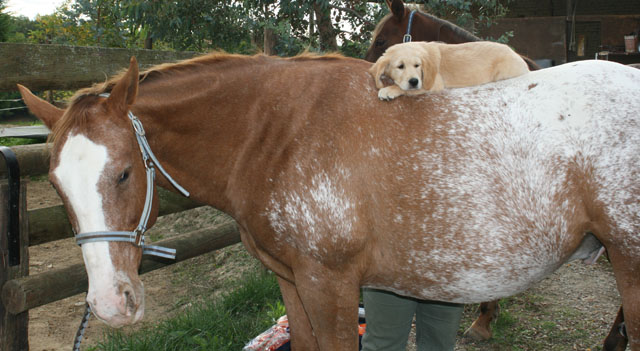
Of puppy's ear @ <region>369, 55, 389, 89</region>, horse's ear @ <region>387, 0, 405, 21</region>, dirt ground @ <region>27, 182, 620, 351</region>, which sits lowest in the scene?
dirt ground @ <region>27, 182, 620, 351</region>

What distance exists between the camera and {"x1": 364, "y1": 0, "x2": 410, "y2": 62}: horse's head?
377 cm

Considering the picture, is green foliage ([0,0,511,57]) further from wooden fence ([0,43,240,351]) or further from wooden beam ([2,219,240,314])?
wooden beam ([2,219,240,314])

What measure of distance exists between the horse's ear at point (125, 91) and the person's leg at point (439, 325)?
76.8 inches

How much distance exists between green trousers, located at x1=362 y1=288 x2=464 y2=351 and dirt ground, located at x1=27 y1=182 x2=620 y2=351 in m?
1.25

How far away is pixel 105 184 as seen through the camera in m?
1.81

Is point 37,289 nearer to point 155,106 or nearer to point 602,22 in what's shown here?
point 155,106

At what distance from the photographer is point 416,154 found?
205 centimetres

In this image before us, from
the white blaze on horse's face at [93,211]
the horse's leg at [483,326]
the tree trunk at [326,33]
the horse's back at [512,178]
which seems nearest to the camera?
the white blaze on horse's face at [93,211]

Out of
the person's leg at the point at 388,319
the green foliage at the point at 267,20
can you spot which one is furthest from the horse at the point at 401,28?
the person's leg at the point at 388,319

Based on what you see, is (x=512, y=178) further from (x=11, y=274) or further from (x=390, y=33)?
(x=11, y=274)

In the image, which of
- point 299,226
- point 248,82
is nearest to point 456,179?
→ point 299,226

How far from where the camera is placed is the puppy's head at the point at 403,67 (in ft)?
6.93

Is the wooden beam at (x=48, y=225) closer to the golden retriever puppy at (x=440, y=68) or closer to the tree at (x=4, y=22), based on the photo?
the golden retriever puppy at (x=440, y=68)

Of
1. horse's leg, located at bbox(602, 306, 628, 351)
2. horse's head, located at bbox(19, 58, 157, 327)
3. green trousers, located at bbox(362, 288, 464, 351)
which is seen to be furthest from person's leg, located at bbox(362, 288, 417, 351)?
horse's leg, located at bbox(602, 306, 628, 351)
